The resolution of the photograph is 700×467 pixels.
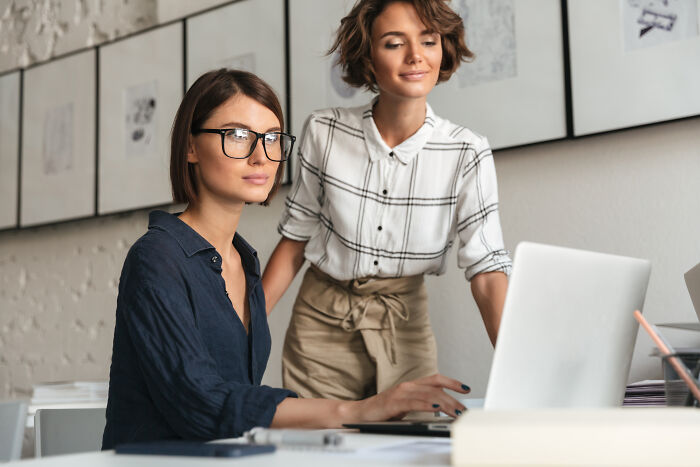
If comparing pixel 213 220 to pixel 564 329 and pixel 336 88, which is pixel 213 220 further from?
pixel 336 88

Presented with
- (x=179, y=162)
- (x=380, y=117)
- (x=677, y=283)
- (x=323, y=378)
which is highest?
(x=380, y=117)

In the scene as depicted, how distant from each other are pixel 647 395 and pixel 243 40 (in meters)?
1.87

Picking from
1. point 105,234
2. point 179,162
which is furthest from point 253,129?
point 105,234

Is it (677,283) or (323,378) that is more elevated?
(677,283)

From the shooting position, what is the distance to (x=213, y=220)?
49.7 inches

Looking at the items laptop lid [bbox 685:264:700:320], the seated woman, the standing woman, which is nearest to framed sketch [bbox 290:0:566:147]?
the standing woman

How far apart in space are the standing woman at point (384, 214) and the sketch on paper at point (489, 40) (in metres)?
0.40

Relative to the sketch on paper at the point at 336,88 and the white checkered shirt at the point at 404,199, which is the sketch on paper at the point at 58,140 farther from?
the white checkered shirt at the point at 404,199

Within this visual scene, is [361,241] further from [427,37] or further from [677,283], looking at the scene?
[677,283]

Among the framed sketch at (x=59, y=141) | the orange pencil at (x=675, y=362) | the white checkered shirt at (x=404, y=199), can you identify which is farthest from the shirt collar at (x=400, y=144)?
the framed sketch at (x=59, y=141)

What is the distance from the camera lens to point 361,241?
1671mm

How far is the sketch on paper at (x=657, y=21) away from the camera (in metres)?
1.80

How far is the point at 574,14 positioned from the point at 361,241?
2.80ft

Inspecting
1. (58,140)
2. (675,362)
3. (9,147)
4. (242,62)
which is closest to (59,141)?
(58,140)
